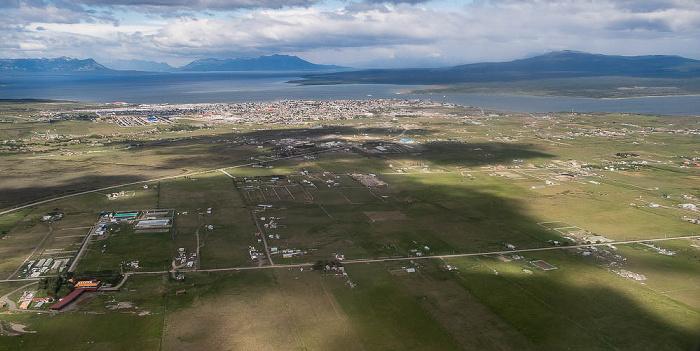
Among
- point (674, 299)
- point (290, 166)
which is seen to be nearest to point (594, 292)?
point (674, 299)

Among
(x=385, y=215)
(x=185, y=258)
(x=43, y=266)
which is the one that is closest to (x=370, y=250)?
(x=385, y=215)

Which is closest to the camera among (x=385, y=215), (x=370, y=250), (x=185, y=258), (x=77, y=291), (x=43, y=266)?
(x=77, y=291)

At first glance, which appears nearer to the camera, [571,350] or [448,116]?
[571,350]

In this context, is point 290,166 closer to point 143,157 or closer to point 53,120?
point 143,157

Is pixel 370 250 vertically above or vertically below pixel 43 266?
below

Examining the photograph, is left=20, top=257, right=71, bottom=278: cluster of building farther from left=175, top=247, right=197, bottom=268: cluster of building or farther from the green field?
left=175, top=247, right=197, bottom=268: cluster of building

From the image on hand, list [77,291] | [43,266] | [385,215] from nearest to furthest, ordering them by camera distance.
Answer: [77,291] < [43,266] < [385,215]

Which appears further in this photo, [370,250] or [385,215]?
[385,215]

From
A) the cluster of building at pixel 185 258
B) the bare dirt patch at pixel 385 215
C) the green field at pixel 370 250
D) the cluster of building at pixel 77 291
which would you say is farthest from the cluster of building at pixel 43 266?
the bare dirt patch at pixel 385 215

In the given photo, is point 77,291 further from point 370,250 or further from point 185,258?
point 370,250

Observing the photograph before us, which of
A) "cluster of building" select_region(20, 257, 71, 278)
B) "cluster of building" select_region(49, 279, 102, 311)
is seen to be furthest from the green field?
"cluster of building" select_region(20, 257, 71, 278)

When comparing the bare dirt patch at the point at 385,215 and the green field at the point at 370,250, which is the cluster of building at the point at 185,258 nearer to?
the green field at the point at 370,250
